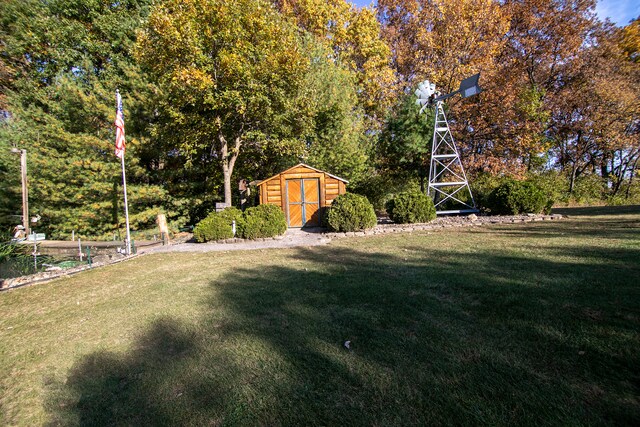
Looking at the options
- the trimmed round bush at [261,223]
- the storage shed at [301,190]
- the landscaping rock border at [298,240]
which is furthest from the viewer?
the storage shed at [301,190]

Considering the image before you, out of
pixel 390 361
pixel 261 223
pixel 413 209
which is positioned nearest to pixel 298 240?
pixel 261 223

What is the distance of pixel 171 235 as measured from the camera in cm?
1370

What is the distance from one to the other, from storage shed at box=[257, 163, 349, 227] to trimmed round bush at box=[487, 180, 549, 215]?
6377mm

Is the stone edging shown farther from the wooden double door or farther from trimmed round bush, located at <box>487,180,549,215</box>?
the wooden double door

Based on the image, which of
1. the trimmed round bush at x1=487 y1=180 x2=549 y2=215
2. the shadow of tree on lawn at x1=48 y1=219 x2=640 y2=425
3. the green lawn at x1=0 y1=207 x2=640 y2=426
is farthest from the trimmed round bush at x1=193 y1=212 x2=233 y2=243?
the trimmed round bush at x1=487 y1=180 x2=549 y2=215

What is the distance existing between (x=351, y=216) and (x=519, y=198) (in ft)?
22.2

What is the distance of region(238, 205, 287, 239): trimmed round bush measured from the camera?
33.6 ft

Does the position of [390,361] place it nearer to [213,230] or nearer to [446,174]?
[213,230]

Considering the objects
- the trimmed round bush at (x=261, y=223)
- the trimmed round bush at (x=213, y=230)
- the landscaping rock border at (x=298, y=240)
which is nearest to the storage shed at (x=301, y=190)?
the landscaping rock border at (x=298, y=240)

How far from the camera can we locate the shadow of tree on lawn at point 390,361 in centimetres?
199

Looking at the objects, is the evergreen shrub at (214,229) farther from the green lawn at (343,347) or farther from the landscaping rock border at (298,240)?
the green lawn at (343,347)

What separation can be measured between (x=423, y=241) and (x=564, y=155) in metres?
21.6

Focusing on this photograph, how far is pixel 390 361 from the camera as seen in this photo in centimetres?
253

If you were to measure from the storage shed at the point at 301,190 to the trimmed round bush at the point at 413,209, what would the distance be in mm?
2598
